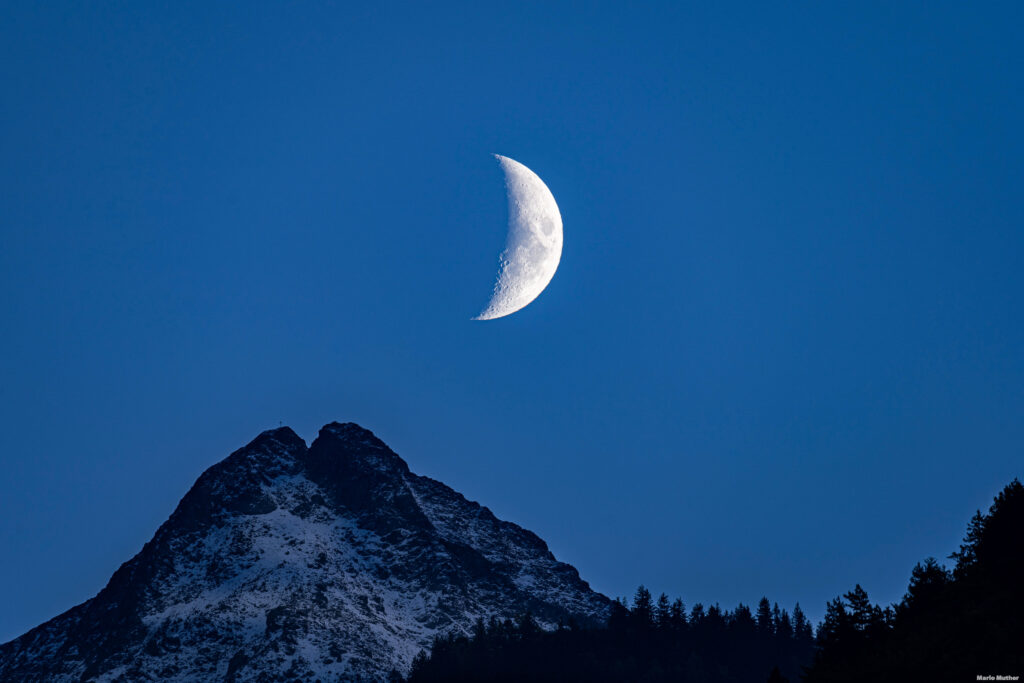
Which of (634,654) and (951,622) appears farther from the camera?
(634,654)

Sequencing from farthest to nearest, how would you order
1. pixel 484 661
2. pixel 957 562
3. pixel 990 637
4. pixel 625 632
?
pixel 625 632
pixel 484 661
pixel 957 562
pixel 990 637

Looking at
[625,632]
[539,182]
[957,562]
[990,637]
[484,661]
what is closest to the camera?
[990,637]

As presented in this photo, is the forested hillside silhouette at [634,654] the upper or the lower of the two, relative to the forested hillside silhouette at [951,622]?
upper

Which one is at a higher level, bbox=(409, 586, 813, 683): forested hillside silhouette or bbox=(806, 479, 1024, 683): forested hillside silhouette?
bbox=(409, 586, 813, 683): forested hillside silhouette

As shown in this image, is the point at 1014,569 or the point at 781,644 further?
the point at 781,644

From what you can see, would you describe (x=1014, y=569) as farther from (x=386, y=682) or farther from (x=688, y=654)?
(x=386, y=682)

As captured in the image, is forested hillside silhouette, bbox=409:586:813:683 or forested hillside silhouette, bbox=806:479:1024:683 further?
forested hillside silhouette, bbox=409:586:813:683

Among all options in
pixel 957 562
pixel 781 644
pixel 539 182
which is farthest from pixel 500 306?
pixel 957 562

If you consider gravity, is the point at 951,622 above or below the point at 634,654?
below

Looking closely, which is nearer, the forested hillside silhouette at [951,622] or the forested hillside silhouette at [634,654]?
the forested hillside silhouette at [951,622]

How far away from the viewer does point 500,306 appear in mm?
161625

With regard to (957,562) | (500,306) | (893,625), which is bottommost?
(893,625)

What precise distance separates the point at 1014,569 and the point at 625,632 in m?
132

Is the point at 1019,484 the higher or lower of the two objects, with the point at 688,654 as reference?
lower
